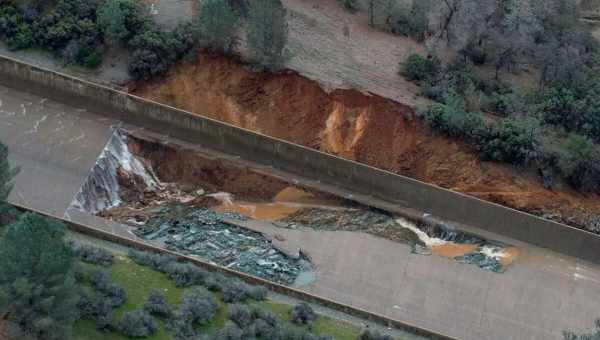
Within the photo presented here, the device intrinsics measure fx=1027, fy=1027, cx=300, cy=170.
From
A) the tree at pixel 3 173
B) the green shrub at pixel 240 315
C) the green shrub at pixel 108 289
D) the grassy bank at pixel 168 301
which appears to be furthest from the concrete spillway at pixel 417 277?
the green shrub at pixel 108 289

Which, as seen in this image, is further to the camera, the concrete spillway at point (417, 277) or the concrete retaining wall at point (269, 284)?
the concrete spillway at point (417, 277)

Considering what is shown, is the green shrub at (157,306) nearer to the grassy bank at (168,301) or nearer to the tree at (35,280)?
the grassy bank at (168,301)

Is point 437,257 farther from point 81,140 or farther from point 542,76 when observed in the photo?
point 81,140

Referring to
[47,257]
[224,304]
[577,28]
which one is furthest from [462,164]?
Result: [47,257]

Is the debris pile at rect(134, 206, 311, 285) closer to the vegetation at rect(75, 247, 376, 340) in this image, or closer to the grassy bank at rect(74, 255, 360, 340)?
the vegetation at rect(75, 247, 376, 340)

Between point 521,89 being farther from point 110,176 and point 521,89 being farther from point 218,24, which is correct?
point 110,176

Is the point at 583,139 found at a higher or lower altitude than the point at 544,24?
lower
